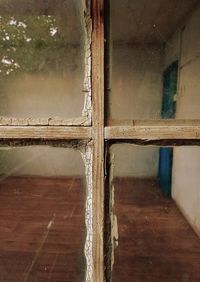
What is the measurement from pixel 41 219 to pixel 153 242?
125cm

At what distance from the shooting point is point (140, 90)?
331 centimetres

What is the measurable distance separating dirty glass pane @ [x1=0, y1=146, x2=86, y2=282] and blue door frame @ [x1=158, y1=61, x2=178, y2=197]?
1.18 metres

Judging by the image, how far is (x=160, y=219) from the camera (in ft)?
9.74

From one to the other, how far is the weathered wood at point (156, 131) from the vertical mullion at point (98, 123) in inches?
0.8

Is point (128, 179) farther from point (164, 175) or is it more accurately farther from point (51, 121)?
point (51, 121)

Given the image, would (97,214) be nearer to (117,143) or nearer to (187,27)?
(117,143)

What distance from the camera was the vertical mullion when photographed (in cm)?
43

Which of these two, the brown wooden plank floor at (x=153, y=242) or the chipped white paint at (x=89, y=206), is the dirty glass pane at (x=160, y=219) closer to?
the brown wooden plank floor at (x=153, y=242)

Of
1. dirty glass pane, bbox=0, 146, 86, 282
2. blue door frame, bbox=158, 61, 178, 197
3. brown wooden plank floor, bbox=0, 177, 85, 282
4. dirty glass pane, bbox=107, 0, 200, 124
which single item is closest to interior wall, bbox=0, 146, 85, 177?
dirty glass pane, bbox=0, 146, 86, 282

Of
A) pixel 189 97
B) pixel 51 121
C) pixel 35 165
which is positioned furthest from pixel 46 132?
pixel 35 165

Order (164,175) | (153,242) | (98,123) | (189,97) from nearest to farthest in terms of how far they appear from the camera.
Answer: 1. (98,123)
2. (153,242)
3. (189,97)
4. (164,175)

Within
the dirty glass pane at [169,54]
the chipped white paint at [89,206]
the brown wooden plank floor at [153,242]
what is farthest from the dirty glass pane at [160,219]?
the chipped white paint at [89,206]

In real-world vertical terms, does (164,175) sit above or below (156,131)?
below

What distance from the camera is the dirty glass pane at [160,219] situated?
6.52ft
